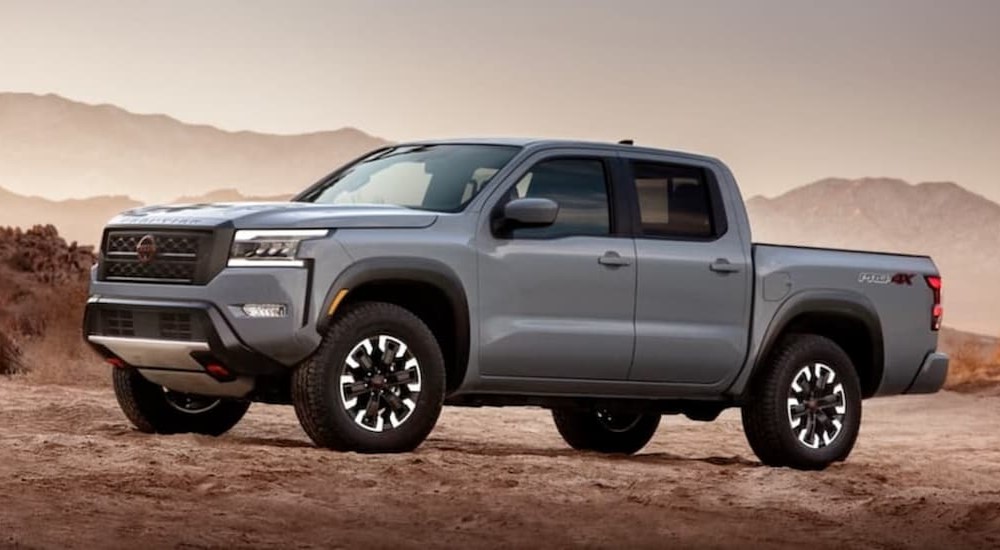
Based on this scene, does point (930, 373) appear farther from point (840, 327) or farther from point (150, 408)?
point (150, 408)

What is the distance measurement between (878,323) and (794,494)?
9.44 ft

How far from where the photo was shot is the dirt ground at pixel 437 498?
909 cm

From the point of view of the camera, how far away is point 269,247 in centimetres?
1131

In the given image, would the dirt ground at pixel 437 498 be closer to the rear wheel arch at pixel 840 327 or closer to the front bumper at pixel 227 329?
the front bumper at pixel 227 329

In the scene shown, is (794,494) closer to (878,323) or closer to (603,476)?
(603,476)

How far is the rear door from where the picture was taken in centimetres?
1273

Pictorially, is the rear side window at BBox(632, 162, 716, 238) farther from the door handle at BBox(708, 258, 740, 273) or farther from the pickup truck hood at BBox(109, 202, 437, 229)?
the pickup truck hood at BBox(109, 202, 437, 229)

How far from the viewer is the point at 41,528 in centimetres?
879

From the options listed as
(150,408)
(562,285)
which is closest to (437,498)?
(562,285)

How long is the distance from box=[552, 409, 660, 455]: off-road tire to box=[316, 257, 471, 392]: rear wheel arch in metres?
3.00

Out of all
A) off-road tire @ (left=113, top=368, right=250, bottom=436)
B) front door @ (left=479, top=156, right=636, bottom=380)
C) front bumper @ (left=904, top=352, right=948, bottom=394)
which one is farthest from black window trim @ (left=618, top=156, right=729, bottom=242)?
off-road tire @ (left=113, top=368, right=250, bottom=436)

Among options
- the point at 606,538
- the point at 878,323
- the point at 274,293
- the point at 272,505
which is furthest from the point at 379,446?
the point at 878,323

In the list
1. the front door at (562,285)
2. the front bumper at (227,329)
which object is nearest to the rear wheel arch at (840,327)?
the front door at (562,285)

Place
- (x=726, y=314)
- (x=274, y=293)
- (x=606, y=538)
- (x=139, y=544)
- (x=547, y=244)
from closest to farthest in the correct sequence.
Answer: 1. (x=139, y=544)
2. (x=606, y=538)
3. (x=274, y=293)
4. (x=547, y=244)
5. (x=726, y=314)
